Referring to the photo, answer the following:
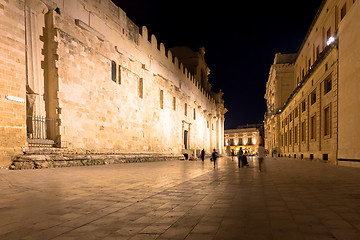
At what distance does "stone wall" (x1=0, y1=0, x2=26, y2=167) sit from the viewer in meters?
9.04

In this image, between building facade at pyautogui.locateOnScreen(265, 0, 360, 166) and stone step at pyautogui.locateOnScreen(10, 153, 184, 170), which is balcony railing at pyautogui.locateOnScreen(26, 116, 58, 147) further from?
building facade at pyautogui.locateOnScreen(265, 0, 360, 166)

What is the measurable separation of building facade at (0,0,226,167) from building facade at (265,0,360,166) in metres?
12.8

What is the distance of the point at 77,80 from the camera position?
12.7 meters

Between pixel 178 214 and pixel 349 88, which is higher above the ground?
pixel 349 88

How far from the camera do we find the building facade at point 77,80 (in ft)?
31.4

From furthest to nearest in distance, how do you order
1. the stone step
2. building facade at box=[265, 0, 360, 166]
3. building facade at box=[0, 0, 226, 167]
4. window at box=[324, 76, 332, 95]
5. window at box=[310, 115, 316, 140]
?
window at box=[310, 115, 316, 140] → window at box=[324, 76, 332, 95] → building facade at box=[265, 0, 360, 166] → building facade at box=[0, 0, 226, 167] → the stone step

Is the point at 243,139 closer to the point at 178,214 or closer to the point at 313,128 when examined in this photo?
the point at 313,128

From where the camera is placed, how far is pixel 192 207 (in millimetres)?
3760

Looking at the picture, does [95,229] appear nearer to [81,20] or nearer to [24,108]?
[24,108]

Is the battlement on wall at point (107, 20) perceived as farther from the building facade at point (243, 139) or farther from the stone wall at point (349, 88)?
the building facade at point (243, 139)

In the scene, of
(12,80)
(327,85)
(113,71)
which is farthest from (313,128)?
(12,80)

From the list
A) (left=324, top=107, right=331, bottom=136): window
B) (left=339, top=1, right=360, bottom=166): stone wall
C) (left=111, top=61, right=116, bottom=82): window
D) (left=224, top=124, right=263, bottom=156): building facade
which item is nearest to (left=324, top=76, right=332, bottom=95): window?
(left=324, top=107, right=331, bottom=136): window

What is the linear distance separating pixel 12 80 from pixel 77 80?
3.41 meters

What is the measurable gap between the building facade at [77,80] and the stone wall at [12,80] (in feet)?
0.10
